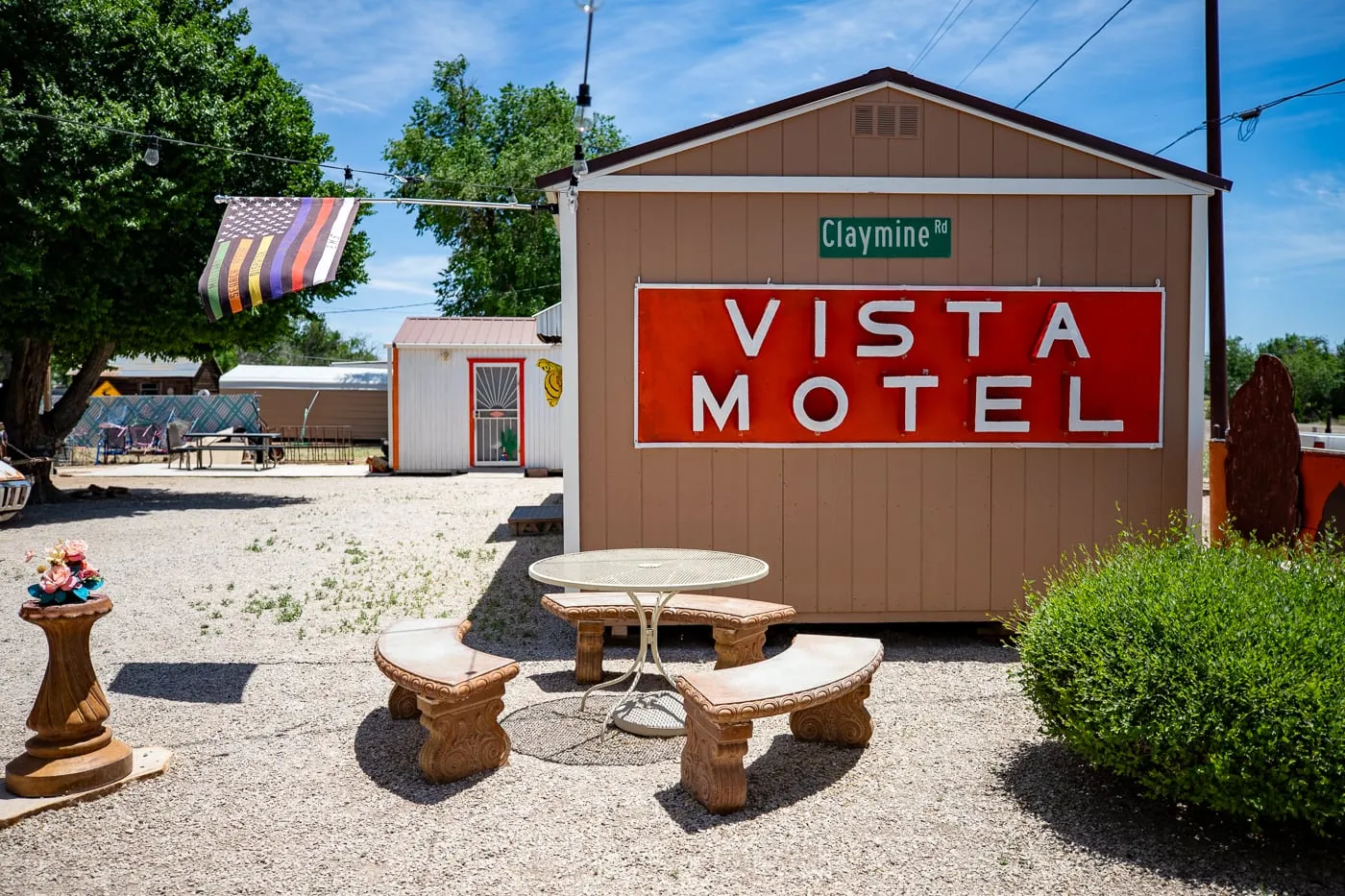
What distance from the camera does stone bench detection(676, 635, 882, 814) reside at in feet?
11.7

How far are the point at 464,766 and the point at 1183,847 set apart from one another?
8.87 ft

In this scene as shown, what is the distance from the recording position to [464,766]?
3.92 metres

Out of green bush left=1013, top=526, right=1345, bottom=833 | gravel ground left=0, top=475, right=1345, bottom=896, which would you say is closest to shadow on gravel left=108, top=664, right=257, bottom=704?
gravel ground left=0, top=475, right=1345, bottom=896

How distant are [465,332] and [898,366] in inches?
545

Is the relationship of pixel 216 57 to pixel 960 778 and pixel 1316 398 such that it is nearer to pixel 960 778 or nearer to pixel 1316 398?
pixel 960 778

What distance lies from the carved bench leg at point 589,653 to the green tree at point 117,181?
928 cm

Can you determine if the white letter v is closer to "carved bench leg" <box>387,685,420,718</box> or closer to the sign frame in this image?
the sign frame

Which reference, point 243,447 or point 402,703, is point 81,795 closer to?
point 402,703

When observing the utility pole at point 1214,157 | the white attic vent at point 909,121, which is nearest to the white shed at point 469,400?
the utility pole at point 1214,157

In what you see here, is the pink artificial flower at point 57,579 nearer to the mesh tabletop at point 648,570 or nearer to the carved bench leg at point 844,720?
the mesh tabletop at point 648,570

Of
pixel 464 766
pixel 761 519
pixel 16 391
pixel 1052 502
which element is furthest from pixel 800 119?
pixel 16 391

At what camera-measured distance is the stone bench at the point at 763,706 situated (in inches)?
140

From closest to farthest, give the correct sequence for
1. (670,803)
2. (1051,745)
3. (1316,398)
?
(670,803), (1051,745), (1316,398)

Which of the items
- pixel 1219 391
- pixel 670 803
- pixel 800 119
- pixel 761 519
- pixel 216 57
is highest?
pixel 216 57
